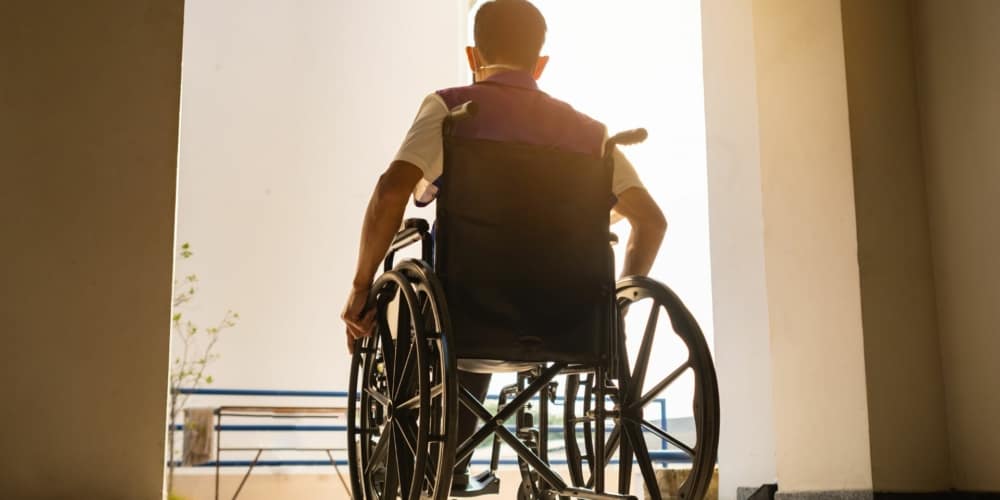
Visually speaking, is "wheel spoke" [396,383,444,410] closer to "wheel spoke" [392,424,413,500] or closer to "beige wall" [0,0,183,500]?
"wheel spoke" [392,424,413,500]

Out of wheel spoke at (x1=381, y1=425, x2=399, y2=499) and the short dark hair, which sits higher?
the short dark hair

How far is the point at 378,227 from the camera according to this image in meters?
2.05

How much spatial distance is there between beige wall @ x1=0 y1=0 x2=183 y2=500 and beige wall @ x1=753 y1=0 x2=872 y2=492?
1.83 meters

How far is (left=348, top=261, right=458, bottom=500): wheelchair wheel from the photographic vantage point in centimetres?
173

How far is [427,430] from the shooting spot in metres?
1.74

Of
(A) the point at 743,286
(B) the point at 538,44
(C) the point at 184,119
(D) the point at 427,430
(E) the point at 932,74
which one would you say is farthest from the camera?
(C) the point at 184,119

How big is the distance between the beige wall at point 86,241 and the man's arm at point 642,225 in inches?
38.8

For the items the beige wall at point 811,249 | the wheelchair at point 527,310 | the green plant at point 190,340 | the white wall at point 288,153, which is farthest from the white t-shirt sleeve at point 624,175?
the white wall at point 288,153

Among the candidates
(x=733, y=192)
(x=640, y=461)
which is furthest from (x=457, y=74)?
(x=640, y=461)

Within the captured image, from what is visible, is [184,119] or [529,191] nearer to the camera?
[529,191]

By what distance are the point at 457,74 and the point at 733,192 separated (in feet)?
19.5

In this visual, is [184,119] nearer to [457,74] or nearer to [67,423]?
[457,74]

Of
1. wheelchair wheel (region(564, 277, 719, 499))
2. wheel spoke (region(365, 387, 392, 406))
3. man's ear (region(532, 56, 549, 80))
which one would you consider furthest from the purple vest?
wheel spoke (region(365, 387, 392, 406))

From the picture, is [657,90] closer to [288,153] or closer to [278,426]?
[288,153]
